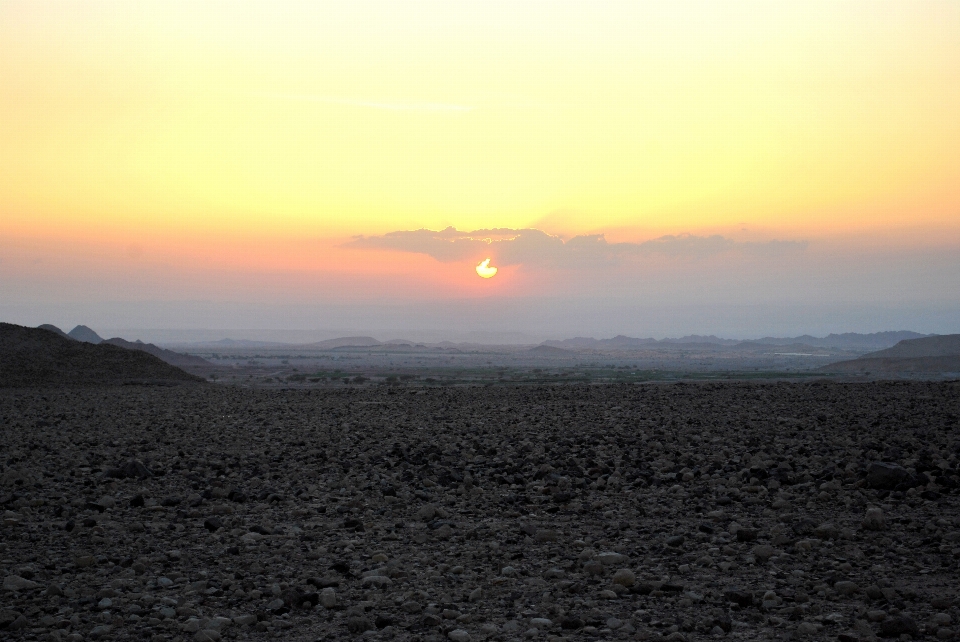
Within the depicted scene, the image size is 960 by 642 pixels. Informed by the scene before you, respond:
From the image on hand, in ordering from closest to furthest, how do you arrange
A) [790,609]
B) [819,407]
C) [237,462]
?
[790,609] < [237,462] < [819,407]

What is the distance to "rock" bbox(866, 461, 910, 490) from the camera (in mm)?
10820

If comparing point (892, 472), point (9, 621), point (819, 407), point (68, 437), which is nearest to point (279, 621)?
point (9, 621)

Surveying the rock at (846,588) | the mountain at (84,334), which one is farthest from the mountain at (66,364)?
the mountain at (84,334)

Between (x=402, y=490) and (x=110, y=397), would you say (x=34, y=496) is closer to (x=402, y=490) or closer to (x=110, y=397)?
(x=402, y=490)

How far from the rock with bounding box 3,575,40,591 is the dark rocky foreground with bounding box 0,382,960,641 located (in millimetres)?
13

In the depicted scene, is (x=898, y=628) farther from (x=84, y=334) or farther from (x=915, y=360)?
(x=84, y=334)

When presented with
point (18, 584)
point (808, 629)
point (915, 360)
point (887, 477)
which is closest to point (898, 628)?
point (808, 629)

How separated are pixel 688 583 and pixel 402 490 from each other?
5.31 metres

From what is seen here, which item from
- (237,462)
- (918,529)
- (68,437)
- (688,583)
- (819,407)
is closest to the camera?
(688,583)

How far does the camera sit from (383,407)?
80.0 feet

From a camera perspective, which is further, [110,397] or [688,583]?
[110,397]

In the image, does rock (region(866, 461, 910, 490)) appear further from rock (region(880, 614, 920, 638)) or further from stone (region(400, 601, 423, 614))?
stone (region(400, 601, 423, 614))

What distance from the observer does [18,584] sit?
24.4 feet

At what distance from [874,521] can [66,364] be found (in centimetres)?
4079
